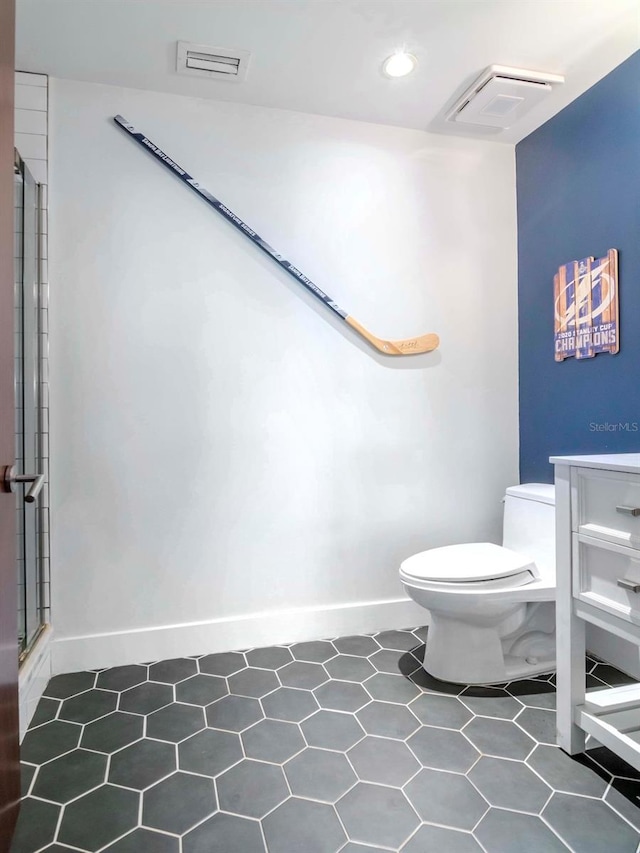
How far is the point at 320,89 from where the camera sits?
1983 millimetres

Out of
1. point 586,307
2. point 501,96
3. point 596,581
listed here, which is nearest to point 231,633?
point 596,581

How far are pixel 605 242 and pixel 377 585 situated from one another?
1.60 m

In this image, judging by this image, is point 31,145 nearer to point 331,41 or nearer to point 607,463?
point 331,41

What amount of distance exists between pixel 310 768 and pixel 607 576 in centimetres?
91

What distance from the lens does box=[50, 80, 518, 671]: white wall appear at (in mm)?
1950

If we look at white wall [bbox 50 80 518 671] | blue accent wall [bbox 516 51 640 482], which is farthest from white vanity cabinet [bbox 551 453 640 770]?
white wall [bbox 50 80 518 671]

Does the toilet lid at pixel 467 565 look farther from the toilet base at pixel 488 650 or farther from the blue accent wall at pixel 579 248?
the blue accent wall at pixel 579 248

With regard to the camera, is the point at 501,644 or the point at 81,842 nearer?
the point at 81,842

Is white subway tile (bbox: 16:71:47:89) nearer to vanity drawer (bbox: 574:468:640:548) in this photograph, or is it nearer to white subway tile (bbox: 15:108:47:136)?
white subway tile (bbox: 15:108:47:136)

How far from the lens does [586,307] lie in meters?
1.99

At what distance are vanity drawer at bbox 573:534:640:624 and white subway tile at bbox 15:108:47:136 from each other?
7.25 feet

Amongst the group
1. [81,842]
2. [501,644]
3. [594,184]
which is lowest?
[81,842]

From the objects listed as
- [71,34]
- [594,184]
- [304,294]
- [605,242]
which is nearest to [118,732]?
[304,294]

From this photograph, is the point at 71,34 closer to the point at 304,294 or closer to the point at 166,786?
the point at 304,294
